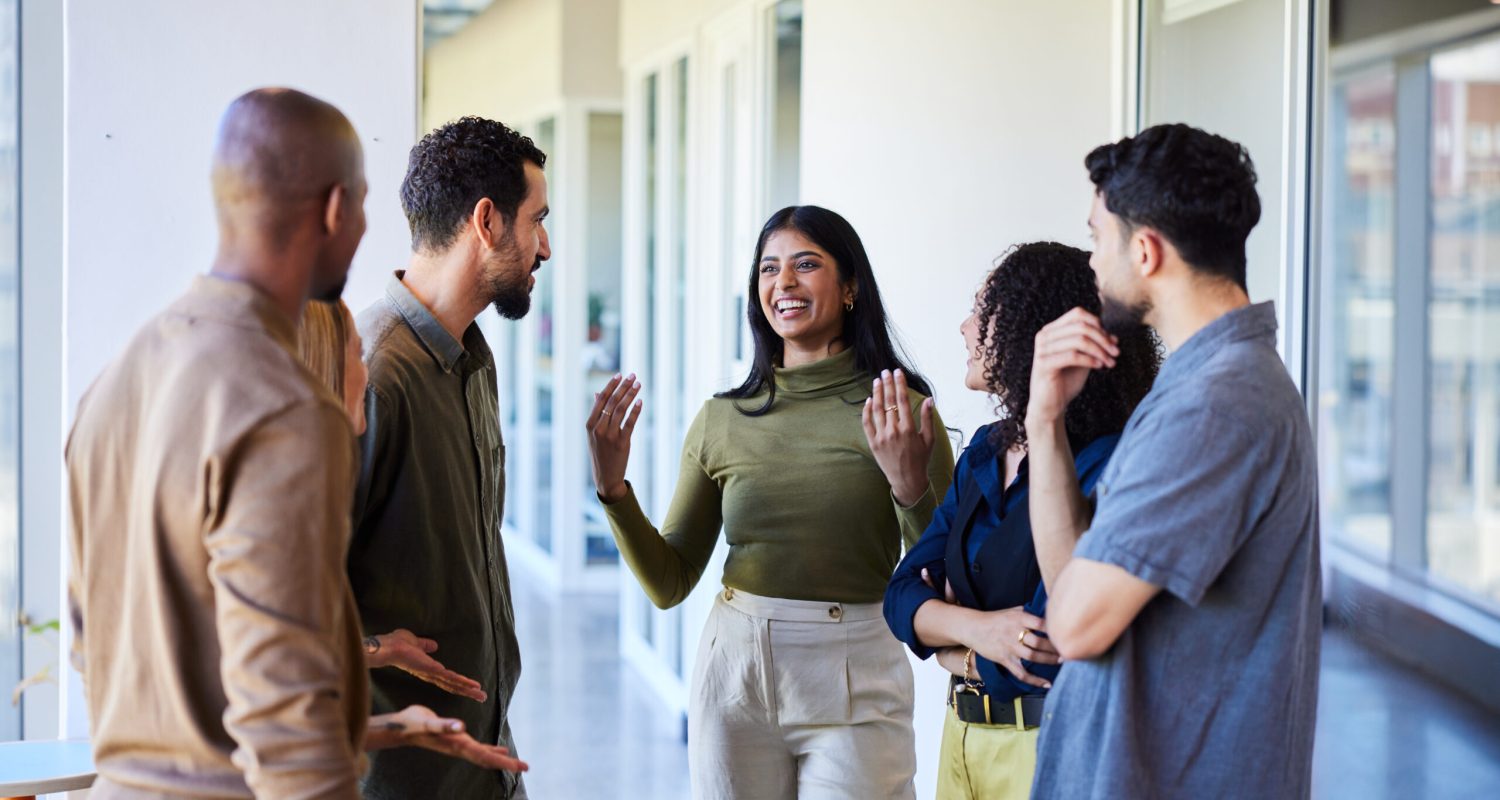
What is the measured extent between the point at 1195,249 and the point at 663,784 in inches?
146

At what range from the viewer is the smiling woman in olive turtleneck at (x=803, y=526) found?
2.51 meters

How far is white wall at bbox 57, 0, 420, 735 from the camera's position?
8.21 ft

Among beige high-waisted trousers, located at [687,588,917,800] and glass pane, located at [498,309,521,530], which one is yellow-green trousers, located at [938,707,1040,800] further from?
glass pane, located at [498,309,521,530]

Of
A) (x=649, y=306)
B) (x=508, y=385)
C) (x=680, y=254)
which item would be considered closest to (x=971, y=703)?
(x=680, y=254)

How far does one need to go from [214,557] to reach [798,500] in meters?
1.46

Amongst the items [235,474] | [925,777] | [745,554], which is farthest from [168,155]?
[925,777]

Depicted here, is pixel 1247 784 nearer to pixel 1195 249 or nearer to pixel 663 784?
pixel 1195 249

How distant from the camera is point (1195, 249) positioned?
1.69 m

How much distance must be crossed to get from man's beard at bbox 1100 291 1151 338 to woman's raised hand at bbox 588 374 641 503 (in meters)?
0.97

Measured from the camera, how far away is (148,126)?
2.53m

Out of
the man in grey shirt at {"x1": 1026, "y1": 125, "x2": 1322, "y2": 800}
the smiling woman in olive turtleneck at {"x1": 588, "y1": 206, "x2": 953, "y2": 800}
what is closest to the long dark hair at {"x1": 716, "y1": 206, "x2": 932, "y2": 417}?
the smiling woman in olive turtleneck at {"x1": 588, "y1": 206, "x2": 953, "y2": 800}

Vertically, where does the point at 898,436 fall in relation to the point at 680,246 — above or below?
below

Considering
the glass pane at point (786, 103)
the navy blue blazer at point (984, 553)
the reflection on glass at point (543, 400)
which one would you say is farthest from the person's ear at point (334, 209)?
the reflection on glass at point (543, 400)

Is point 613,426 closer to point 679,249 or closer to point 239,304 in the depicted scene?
point 239,304
